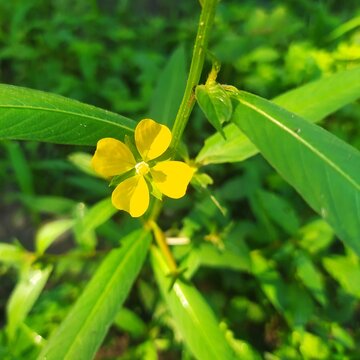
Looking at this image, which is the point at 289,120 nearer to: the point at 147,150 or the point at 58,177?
the point at 147,150

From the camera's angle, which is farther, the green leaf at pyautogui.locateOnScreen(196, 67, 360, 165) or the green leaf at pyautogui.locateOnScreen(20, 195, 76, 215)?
the green leaf at pyautogui.locateOnScreen(20, 195, 76, 215)

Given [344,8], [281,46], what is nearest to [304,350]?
[281,46]

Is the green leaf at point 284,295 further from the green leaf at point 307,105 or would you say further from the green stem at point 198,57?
the green stem at point 198,57

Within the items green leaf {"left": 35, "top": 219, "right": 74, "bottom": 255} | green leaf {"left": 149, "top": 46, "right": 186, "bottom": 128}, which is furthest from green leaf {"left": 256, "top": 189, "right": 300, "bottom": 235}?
green leaf {"left": 35, "top": 219, "right": 74, "bottom": 255}

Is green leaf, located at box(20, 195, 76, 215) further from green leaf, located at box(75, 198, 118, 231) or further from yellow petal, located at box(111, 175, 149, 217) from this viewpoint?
yellow petal, located at box(111, 175, 149, 217)

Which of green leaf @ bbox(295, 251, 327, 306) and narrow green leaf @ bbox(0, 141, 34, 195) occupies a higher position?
narrow green leaf @ bbox(0, 141, 34, 195)

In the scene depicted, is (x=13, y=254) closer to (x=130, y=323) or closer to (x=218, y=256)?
(x=130, y=323)
